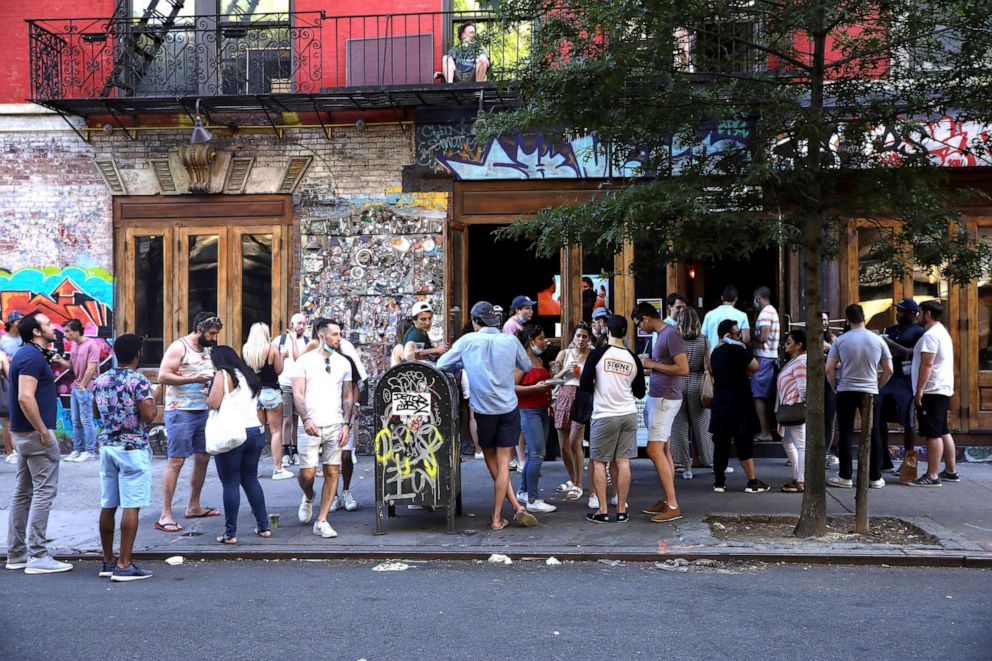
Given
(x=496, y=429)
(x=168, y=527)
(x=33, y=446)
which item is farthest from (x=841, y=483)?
(x=33, y=446)

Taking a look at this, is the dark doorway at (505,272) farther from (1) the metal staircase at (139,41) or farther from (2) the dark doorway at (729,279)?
(1) the metal staircase at (139,41)

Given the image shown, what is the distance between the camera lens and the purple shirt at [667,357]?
934 centimetres

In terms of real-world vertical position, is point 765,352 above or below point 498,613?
above

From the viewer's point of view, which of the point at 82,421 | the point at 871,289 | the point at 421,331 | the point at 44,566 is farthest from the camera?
the point at 82,421

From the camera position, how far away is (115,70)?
14203 millimetres

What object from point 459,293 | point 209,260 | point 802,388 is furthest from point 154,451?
point 802,388

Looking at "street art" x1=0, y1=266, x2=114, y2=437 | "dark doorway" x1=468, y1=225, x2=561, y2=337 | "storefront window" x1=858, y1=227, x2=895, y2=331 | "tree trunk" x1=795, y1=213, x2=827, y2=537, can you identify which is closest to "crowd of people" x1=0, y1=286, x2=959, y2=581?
"tree trunk" x1=795, y1=213, x2=827, y2=537

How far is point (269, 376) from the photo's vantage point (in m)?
11.7

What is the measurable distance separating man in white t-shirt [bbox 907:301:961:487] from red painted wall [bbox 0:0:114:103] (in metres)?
11.7

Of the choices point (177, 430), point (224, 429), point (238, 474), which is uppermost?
point (224, 429)

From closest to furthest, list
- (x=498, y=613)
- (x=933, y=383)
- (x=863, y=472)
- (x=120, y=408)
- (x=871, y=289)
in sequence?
(x=498, y=613) → (x=120, y=408) → (x=863, y=472) → (x=933, y=383) → (x=871, y=289)

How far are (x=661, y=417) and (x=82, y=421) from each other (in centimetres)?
839

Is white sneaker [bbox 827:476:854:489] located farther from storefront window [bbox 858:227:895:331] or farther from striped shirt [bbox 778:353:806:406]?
storefront window [bbox 858:227:895:331]

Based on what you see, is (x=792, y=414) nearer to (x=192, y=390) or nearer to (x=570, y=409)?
(x=570, y=409)
